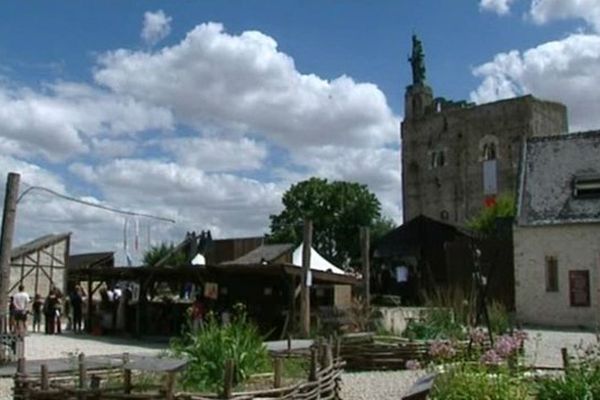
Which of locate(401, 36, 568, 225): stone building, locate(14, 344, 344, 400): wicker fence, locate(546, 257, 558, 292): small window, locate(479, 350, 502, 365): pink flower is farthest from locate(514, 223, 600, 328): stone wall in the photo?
locate(401, 36, 568, 225): stone building

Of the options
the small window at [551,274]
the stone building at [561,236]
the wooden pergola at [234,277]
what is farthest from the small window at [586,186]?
the wooden pergola at [234,277]

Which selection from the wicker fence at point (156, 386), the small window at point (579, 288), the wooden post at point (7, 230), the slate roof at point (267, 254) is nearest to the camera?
the wicker fence at point (156, 386)

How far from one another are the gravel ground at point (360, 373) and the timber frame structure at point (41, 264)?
34.7ft

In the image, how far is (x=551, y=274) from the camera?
83.8 feet

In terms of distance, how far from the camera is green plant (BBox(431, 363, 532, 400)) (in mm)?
7426

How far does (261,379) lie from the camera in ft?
34.1

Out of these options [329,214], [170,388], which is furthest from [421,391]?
[329,214]

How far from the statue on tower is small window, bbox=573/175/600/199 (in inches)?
1591

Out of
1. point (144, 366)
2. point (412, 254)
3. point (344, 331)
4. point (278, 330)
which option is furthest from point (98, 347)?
point (412, 254)

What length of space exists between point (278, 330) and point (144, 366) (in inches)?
502

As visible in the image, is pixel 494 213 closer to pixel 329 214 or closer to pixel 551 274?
pixel 551 274

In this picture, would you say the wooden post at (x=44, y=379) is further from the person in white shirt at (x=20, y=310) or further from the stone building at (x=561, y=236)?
the stone building at (x=561, y=236)

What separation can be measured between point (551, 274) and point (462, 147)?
32095 mm

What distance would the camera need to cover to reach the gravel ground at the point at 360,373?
11.7 metres
